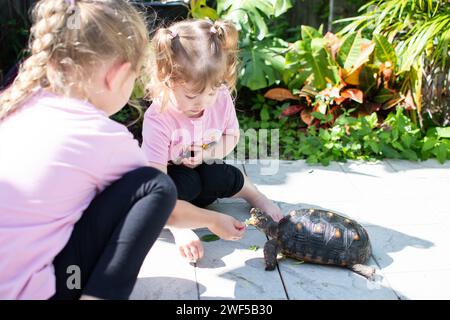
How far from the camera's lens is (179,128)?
2.75m

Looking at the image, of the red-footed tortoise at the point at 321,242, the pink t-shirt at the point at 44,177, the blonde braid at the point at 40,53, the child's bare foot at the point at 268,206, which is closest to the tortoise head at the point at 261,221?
the red-footed tortoise at the point at 321,242

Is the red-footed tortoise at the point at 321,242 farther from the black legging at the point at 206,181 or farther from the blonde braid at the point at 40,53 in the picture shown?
the blonde braid at the point at 40,53

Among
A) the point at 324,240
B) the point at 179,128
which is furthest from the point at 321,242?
the point at 179,128

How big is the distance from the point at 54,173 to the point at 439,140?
9.61 feet

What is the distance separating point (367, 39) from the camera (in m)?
4.37

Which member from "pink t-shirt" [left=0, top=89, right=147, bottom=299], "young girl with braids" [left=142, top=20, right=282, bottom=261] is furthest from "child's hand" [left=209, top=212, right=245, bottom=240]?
"pink t-shirt" [left=0, top=89, right=147, bottom=299]

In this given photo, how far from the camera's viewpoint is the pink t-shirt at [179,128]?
2676mm

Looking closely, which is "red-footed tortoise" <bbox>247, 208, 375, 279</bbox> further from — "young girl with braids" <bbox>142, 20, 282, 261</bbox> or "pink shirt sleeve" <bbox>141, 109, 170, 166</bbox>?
"pink shirt sleeve" <bbox>141, 109, 170, 166</bbox>

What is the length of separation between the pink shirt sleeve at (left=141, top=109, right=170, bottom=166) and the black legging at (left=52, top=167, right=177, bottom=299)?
775 millimetres

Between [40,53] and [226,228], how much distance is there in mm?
1099

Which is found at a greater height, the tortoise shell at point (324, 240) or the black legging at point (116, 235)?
the black legging at point (116, 235)

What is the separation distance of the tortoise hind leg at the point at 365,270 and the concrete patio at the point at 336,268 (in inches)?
0.9
